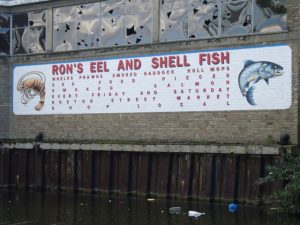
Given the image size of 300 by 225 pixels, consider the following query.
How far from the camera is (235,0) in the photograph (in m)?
17.7

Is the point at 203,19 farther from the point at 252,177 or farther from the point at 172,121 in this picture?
the point at 252,177

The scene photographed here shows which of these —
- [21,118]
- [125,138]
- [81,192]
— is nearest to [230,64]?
[125,138]

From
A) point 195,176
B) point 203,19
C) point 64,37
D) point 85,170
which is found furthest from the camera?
point 64,37

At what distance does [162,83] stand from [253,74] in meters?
3.26

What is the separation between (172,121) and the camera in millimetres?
18562

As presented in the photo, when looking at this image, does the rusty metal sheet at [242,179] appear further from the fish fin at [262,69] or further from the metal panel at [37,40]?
the metal panel at [37,40]

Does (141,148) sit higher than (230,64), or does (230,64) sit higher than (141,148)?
(230,64)

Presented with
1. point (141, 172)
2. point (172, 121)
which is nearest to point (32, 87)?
point (172, 121)

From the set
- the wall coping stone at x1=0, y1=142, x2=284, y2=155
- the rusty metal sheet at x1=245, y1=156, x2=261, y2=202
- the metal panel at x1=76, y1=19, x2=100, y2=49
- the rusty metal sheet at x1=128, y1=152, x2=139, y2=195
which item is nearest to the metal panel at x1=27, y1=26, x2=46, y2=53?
the metal panel at x1=76, y1=19, x2=100, y2=49

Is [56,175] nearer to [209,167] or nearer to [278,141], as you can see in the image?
[209,167]

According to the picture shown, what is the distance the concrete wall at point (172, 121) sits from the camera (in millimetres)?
16594

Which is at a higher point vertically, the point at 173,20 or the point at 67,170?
the point at 173,20

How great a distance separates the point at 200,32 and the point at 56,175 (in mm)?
7104

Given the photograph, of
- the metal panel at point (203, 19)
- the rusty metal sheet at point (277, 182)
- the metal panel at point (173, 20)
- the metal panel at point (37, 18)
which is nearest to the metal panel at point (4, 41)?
the metal panel at point (37, 18)
